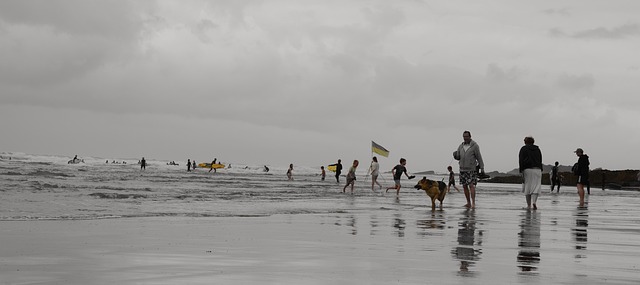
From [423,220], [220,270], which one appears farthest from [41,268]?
[423,220]

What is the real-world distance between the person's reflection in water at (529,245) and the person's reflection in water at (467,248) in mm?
473

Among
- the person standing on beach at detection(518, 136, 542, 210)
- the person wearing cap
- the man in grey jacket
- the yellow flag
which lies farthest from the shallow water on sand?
the yellow flag

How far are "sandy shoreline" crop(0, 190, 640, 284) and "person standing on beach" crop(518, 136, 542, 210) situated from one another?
A: 619 cm

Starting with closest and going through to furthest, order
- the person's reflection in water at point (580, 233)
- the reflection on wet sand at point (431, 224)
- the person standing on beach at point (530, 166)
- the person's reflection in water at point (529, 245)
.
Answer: the person's reflection in water at point (529, 245), the person's reflection in water at point (580, 233), the reflection on wet sand at point (431, 224), the person standing on beach at point (530, 166)

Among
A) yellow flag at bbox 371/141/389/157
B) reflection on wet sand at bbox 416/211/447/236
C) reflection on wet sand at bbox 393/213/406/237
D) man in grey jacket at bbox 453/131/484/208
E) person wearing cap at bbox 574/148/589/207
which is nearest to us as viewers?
reflection on wet sand at bbox 416/211/447/236

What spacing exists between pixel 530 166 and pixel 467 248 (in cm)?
1179

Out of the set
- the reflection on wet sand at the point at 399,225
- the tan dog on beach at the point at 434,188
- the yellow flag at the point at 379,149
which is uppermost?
the yellow flag at the point at 379,149

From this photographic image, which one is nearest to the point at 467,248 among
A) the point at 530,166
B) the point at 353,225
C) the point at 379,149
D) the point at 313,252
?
the point at 313,252

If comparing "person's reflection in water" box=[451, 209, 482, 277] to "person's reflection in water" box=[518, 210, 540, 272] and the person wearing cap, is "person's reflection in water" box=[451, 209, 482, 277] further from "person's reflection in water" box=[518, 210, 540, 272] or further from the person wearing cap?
the person wearing cap

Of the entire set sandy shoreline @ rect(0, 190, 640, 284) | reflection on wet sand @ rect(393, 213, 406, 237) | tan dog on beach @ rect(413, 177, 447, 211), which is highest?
tan dog on beach @ rect(413, 177, 447, 211)

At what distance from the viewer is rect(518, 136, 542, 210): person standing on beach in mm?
20453

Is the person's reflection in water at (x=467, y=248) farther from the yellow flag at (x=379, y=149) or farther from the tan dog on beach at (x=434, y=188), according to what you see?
the yellow flag at (x=379, y=149)

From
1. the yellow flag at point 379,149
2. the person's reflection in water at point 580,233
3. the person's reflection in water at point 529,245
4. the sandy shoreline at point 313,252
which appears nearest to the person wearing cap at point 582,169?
the person's reflection in water at point 580,233

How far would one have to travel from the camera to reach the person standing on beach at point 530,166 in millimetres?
20453
